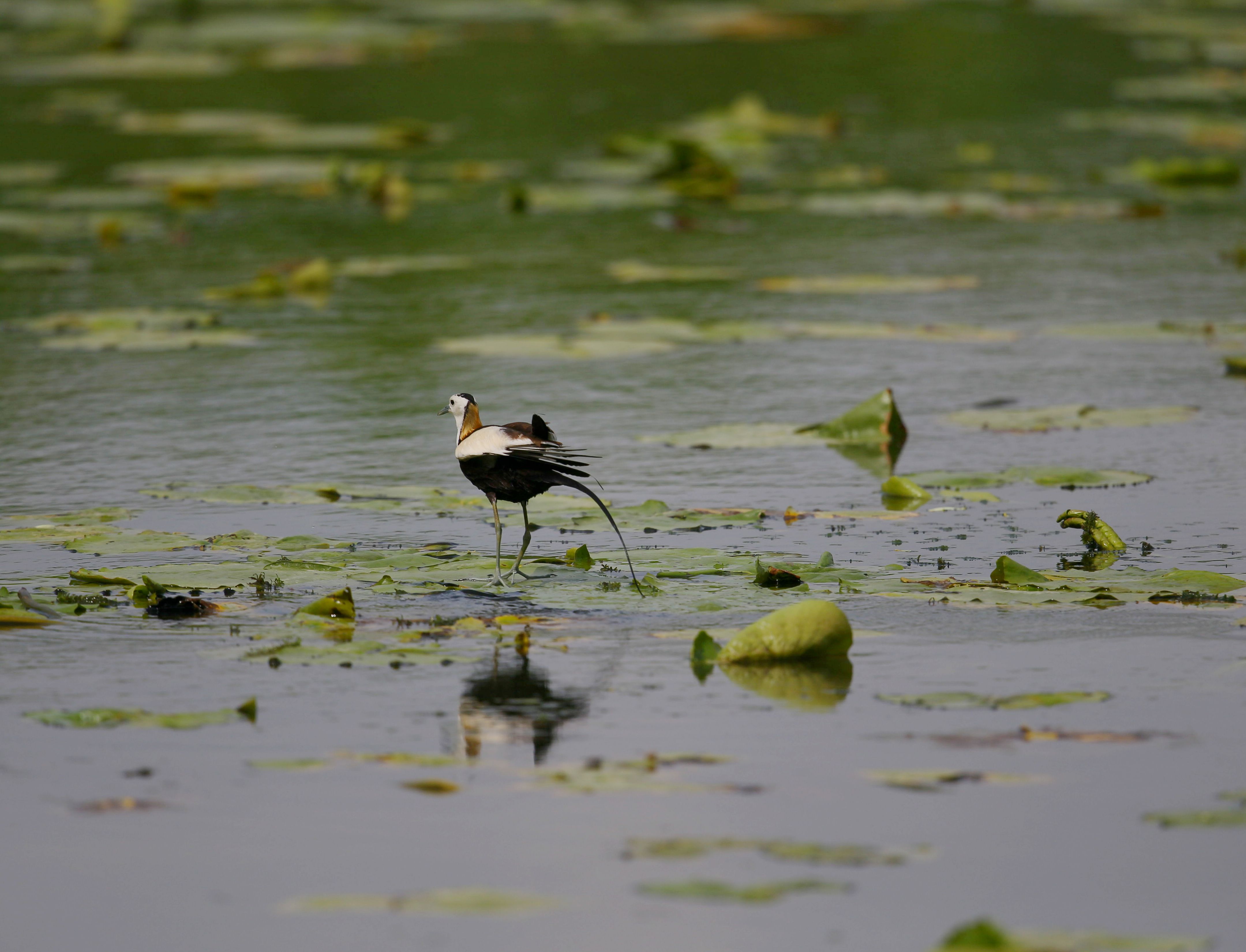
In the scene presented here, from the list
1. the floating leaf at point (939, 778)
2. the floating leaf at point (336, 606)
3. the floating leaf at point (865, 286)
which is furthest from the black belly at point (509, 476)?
the floating leaf at point (865, 286)

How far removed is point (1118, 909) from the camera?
329 centimetres

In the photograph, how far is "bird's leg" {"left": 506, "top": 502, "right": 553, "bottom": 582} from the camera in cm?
523

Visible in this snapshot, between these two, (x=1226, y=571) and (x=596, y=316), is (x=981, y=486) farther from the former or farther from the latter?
(x=596, y=316)

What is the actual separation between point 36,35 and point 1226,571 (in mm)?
24502

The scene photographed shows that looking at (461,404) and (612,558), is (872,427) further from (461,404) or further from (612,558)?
(461,404)

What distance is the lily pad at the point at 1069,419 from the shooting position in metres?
7.06

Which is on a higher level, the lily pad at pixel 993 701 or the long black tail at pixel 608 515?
the long black tail at pixel 608 515

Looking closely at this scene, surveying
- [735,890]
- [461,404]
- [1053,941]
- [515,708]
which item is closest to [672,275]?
[461,404]

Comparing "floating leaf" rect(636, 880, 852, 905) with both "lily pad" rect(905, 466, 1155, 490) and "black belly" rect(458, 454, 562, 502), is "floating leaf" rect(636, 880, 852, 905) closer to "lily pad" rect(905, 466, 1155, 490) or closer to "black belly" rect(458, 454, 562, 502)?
"black belly" rect(458, 454, 562, 502)

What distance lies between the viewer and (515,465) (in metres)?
5.18

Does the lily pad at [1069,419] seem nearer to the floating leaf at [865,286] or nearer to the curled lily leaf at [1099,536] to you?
the curled lily leaf at [1099,536]

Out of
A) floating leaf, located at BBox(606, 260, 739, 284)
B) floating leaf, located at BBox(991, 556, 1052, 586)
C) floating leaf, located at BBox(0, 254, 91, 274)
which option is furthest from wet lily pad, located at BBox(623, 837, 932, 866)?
floating leaf, located at BBox(0, 254, 91, 274)

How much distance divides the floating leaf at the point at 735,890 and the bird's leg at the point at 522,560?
1.90 meters

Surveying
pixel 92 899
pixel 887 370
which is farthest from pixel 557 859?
pixel 887 370
